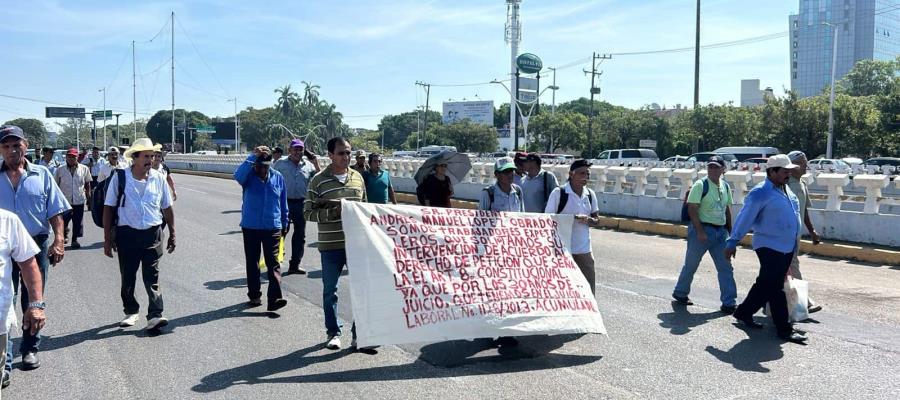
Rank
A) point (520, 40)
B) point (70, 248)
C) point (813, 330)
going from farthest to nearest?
point (520, 40)
point (70, 248)
point (813, 330)

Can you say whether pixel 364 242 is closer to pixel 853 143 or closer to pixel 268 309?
pixel 268 309

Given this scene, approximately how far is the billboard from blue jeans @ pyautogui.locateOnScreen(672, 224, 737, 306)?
352ft

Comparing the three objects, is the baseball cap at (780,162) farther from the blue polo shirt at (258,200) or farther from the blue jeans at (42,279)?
the blue jeans at (42,279)

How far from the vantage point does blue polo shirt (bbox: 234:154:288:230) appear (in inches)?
294

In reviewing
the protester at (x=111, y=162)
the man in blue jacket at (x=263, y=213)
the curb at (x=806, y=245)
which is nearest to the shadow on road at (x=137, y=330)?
the man in blue jacket at (x=263, y=213)

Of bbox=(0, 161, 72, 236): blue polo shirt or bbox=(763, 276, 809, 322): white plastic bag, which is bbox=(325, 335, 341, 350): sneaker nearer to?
bbox=(0, 161, 72, 236): blue polo shirt

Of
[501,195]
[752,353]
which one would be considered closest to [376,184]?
[501,195]

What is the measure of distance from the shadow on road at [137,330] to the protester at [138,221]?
197 mm

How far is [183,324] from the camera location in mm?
7152

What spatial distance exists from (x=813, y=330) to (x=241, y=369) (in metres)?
5.24

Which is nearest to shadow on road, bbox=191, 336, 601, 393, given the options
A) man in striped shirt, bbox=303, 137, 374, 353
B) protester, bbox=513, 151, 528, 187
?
man in striped shirt, bbox=303, 137, 374, 353

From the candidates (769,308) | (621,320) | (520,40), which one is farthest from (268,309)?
(520,40)

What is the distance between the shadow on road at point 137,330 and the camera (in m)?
6.47

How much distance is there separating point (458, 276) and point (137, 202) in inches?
116
